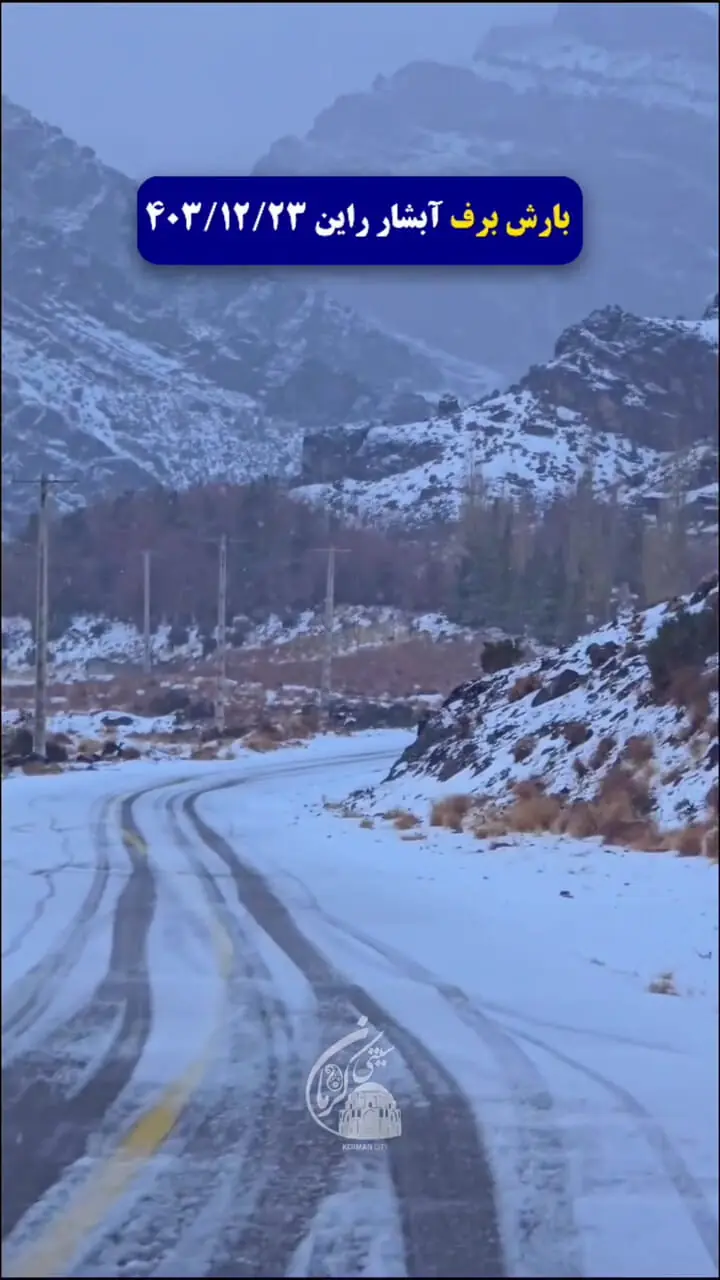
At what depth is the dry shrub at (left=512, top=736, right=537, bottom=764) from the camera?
25.3 ft

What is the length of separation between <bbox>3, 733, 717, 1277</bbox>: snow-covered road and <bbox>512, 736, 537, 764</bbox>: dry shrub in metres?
0.74

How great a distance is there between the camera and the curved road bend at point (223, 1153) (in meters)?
3.38

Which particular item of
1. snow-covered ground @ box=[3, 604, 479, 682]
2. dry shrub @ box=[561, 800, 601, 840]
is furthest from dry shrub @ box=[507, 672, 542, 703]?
dry shrub @ box=[561, 800, 601, 840]

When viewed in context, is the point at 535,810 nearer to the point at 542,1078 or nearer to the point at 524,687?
the point at 524,687

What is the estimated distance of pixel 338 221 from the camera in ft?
15.1

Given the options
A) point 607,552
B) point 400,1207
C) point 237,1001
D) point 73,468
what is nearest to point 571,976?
point 237,1001

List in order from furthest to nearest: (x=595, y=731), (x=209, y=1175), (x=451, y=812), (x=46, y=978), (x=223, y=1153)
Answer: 1. (x=595, y=731)
2. (x=451, y=812)
3. (x=46, y=978)
4. (x=223, y=1153)
5. (x=209, y=1175)

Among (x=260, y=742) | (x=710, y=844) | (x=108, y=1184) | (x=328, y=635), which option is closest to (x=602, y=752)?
(x=710, y=844)

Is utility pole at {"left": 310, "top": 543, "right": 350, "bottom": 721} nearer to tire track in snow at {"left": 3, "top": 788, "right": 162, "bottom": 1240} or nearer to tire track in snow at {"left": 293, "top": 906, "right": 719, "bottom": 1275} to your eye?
tire track in snow at {"left": 293, "top": 906, "right": 719, "bottom": 1275}

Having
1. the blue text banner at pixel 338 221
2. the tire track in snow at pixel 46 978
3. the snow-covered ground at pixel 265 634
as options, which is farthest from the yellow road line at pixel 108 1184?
the blue text banner at pixel 338 221

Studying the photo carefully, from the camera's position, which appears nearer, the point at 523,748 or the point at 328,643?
the point at 328,643

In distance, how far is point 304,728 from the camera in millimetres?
7121

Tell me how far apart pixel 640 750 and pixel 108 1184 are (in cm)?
535

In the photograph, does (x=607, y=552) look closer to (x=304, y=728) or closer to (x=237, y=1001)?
(x=304, y=728)
